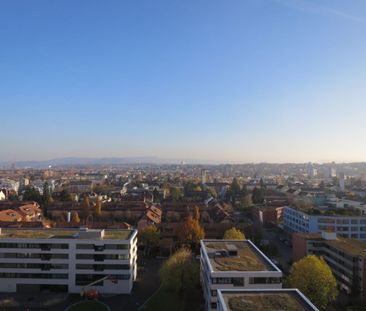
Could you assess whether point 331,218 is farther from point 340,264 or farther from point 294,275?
point 294,275

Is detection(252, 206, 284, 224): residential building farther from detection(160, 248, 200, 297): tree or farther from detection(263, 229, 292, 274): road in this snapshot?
detection(160, 248, 200, 297): tree

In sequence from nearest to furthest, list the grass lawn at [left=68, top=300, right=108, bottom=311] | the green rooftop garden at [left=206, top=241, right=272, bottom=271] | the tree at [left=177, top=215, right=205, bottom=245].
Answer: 1. the green rooftop garden at [left=206, top=241, right=272, bottom=271]
2. the grass lawn at [left=68, top=300, right=108, bottom=311]
3. the tree at [left=177, top=215, right=205, bottom=245]

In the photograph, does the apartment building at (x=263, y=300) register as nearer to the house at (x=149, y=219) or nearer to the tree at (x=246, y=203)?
the house at (x=149, y=219)

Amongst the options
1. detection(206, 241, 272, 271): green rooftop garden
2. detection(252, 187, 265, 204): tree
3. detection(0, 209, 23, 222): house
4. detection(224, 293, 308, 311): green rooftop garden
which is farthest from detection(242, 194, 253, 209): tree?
detection(224, 293, 308, 311): green rooftop garden

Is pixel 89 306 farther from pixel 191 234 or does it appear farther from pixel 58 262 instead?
pixel 191 234

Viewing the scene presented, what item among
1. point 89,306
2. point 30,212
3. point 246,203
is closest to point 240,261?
point 89,306

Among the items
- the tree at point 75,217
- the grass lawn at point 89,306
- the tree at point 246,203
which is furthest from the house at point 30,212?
the tree at point 246,203

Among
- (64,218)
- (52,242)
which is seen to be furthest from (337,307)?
(64,218)
